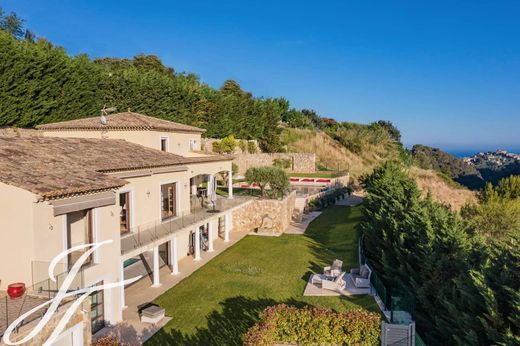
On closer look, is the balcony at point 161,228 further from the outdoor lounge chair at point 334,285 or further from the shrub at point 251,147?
the shrub at point 251,147

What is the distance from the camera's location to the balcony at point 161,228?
17656 millimetres

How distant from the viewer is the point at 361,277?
66.9 feet

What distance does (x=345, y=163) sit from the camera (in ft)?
245

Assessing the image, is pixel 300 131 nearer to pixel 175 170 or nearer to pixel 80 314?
pixel 175 170

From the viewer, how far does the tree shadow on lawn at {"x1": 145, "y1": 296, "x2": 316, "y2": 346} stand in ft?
48.3

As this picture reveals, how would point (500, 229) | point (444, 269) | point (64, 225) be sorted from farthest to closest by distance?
point (500, 229) < point (444, 269) < point (64, 225)

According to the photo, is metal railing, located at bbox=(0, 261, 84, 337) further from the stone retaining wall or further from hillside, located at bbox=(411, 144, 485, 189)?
hillside, located at bbox=(411, 144, 485, 189)

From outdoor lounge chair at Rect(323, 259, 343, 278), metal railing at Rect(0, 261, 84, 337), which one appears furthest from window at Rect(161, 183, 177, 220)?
outdoor lounge chair at Rect(323, 259, 343, 278)

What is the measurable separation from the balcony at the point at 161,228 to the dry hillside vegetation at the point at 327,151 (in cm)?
4747

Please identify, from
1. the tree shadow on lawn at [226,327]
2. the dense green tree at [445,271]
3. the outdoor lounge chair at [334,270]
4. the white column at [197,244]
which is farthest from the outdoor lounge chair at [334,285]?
the white column at [197,244]

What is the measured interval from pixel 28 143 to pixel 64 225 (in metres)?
5.57

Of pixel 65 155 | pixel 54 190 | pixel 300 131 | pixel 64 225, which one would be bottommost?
pixel 64 225

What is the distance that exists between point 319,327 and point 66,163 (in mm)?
11702

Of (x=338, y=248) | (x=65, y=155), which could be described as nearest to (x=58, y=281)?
(x=65, y=155)
